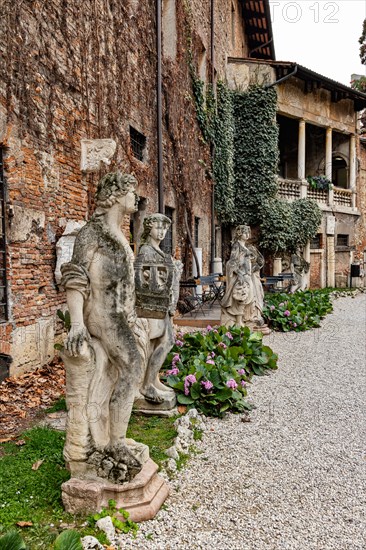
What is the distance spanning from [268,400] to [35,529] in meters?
3.37

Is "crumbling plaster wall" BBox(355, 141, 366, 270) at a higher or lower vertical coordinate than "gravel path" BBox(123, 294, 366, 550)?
higher

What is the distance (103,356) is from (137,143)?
8.19 m

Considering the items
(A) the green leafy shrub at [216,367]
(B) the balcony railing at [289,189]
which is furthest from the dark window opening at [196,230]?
(A) the green leafy shrub at [216,367]

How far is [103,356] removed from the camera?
2854mm

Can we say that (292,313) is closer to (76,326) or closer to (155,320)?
(155,320)

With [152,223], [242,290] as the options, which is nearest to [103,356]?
[152,223]

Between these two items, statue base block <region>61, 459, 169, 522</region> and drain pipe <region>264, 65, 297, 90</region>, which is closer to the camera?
statue base block <region>61, 459, 169, 522</region>

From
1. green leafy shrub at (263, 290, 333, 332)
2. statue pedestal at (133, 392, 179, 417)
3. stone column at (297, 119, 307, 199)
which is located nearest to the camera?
statue pedestal at (133, 392, 179, 417)

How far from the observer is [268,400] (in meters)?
5.37

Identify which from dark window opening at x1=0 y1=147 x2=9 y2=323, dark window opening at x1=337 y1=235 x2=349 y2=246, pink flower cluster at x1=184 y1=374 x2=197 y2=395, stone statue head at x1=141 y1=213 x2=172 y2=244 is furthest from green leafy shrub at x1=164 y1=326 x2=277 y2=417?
dark window opening at x1=337 y1=235 x2=349 y2=246

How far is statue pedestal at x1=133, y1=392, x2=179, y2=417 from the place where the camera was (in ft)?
15.1

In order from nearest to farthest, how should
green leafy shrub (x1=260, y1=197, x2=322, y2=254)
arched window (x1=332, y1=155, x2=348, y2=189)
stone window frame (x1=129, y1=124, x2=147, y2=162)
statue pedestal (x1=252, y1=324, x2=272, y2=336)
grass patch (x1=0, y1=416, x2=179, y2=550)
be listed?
grass patch (x1=0, y1=416, x2=179, y2=550) → statue pedestal (x1=252, y1=324, x2=272, y2=336) → stone window frame (x1=129, y1=124, x2=147, y2=162) → green leafy shrub (x1=260, y1=197, x2=322, y2=254) → arched window (x1=332, y1=155, x2=348, y2=189)

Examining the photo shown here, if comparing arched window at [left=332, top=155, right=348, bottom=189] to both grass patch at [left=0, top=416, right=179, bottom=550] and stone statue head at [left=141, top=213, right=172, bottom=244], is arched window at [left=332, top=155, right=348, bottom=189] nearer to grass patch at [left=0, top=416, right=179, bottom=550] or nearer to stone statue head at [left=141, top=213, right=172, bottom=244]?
stone statue head at [left=141, top=213, right=172, bottom=244]

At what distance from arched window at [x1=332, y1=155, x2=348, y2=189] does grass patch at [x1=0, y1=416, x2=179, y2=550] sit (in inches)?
919
